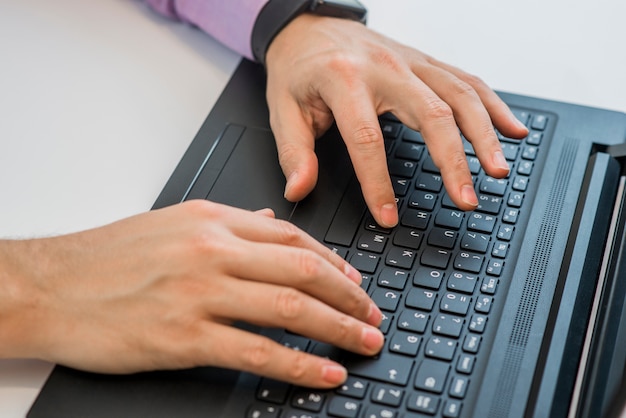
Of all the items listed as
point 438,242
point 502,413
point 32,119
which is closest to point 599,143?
point 438,242

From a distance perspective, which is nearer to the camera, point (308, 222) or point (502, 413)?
point (502, 413)

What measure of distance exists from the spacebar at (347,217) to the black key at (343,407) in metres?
0.18

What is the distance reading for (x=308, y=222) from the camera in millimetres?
881

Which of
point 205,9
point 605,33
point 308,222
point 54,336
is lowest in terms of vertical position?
point 54,336

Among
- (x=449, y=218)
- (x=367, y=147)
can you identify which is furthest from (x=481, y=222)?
(x=367, y=147)

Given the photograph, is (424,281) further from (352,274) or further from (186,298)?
(186,298)

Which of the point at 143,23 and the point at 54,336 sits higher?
the point at 143,23

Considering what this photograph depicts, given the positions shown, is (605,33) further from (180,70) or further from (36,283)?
(36,283)

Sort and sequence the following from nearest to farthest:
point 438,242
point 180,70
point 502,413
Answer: point 502,413, point 438,242, point 180,70

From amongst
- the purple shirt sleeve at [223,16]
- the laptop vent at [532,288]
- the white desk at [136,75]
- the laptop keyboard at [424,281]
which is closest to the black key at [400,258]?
the laptop keyboard at [424,281]

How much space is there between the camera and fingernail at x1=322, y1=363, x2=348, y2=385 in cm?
71

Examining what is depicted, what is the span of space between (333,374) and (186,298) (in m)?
0.13

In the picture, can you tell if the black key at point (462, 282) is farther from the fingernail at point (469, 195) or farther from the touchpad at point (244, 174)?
the touchpad at point (244, 174)

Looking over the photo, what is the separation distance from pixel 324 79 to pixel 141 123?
0.22 m
